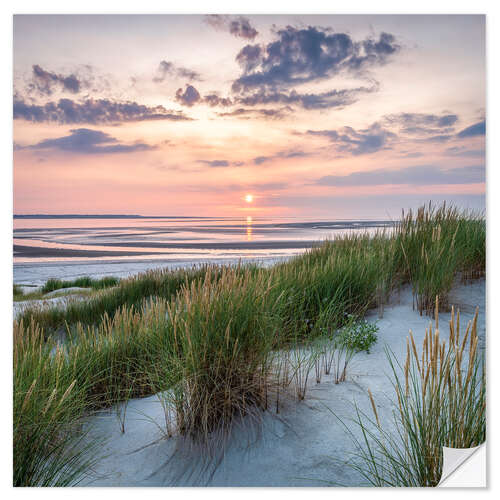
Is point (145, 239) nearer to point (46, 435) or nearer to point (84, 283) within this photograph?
point (84, 283)

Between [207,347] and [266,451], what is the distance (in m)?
0.62

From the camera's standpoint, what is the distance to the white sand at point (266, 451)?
1.95m

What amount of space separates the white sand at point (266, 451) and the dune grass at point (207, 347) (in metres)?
0.11

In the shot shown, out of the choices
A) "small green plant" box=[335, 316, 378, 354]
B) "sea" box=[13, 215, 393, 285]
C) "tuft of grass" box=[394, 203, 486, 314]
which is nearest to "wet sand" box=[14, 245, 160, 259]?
"sea" box=[13, 215, 393, 285]

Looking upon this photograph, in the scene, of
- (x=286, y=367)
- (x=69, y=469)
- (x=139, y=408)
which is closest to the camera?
(x=69, y=469)

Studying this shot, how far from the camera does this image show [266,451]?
1958mm

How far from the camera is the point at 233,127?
2949mm

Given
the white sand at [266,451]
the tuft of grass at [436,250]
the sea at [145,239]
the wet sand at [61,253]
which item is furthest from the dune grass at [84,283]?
the tuft of grass at [436,250]

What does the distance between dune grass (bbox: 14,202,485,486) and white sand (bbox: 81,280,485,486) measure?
0.11m

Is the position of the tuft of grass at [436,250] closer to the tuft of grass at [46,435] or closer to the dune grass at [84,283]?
the tuft of grass at [46,435]
